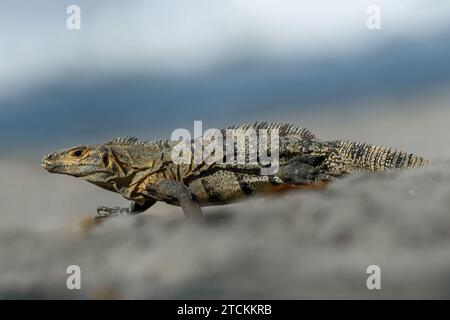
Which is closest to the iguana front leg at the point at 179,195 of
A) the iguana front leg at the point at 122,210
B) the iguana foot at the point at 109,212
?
the iguana front leg at the point at 122,210

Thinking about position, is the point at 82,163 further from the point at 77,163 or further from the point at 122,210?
the point at 122,210

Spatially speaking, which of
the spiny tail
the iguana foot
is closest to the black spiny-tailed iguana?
the spiny tail

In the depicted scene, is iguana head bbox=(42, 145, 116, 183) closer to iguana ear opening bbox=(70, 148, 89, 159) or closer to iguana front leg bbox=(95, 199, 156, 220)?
iguana ear opening bbox=(70, 148, 89, 159)

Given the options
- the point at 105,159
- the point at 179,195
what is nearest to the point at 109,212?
the point at 105,159

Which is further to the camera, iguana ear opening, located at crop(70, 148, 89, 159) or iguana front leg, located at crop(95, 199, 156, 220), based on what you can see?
iguana front leg, located at crop(95, 199, 156, 220)

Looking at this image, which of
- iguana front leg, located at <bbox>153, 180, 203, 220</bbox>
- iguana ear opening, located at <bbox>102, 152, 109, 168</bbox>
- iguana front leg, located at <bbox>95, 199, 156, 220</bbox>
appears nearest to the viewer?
iguana front leg, located at <bbox>153, 180, 203, 220</bbox>

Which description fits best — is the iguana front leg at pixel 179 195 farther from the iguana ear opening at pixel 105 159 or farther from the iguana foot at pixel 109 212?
the iguana foot at pixel 109 212

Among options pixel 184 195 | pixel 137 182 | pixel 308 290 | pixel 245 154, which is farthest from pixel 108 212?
pixel 308 290
